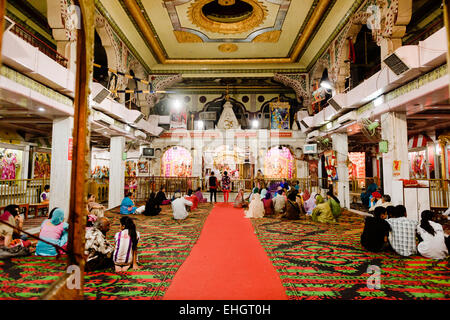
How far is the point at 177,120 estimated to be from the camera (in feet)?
48.0

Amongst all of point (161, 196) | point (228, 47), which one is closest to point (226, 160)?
point (228, 47)

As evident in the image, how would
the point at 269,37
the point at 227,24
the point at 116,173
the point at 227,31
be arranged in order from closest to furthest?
the point at 116,173
the point at 227,24
the point at 227,31
the point at 269,37

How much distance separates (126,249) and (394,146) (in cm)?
643

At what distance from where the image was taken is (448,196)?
7.25 meters

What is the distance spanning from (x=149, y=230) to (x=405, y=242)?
4.70 m

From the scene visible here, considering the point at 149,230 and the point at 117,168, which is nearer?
the point at 149,230

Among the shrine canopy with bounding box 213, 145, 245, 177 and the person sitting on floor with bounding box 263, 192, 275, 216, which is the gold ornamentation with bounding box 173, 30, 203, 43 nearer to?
the shrine canopy with bounding box 213, 145, 245, 177

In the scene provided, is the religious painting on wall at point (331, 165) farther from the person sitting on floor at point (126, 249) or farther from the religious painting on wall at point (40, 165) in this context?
the religious painting on wall at point (40, 165)

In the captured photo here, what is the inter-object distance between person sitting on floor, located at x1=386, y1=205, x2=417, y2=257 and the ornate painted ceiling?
22.9ft

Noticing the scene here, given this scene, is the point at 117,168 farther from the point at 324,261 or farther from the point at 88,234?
the point at 324,261

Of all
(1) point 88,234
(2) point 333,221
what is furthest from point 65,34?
(2) point 333,221

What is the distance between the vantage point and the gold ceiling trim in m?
8.30

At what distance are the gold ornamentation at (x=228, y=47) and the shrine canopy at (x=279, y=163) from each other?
6.13 m

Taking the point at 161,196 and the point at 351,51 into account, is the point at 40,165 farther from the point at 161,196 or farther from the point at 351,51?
the point at 351,51
